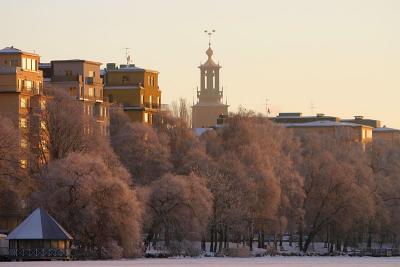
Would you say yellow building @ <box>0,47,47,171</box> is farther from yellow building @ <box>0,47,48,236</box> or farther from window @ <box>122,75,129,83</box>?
window @ <box>122,75,129,83</box>

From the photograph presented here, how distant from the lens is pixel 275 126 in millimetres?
187375

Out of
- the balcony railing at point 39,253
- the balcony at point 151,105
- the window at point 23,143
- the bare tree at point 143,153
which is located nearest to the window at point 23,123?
the window at point 23,143

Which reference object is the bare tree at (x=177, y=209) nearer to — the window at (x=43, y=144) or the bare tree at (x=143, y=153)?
the bare tree at (x=143, y=153)

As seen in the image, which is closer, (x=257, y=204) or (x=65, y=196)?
(x=65, y=196)

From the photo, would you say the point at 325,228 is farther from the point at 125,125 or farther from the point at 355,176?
the point at 125,125

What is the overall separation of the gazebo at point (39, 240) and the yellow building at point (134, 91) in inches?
2162

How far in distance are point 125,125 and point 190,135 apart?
704 centimetres

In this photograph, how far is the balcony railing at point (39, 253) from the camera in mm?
130125

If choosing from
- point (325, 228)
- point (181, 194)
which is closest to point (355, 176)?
point (325, 228)

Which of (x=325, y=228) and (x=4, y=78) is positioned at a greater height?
(x=4, y=78)

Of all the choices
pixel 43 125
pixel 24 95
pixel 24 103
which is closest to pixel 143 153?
pixel 43 125

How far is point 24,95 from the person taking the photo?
514 feet

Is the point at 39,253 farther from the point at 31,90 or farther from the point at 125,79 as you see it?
the point at 125,79

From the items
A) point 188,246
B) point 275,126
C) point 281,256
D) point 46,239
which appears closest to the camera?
point 46,239
